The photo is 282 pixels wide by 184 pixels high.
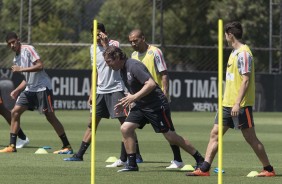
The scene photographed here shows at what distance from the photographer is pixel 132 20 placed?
47.7m

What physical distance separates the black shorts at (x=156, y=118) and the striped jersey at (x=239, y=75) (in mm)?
961

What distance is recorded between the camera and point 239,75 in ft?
44.7

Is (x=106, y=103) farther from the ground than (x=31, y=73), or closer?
closer

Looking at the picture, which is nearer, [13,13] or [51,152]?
[51,152]

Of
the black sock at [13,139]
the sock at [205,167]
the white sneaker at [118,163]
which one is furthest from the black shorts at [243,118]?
the black sock at [13,139]

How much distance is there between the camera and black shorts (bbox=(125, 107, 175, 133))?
563 inches

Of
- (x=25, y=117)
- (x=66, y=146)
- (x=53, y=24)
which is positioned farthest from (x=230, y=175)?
(x=53, y=24)

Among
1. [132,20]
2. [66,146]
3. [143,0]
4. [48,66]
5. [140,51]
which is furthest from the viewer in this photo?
[132,20]

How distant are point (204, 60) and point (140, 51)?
20890 millimetres

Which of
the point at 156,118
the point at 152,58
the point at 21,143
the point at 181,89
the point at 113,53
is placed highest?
the point at 113,53

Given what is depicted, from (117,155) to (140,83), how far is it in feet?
12.1

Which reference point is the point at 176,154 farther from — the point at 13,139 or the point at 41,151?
the point at 13,139

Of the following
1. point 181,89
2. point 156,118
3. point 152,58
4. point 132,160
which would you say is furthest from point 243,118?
point 181,89

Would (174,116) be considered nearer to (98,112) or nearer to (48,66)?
(48,66)
